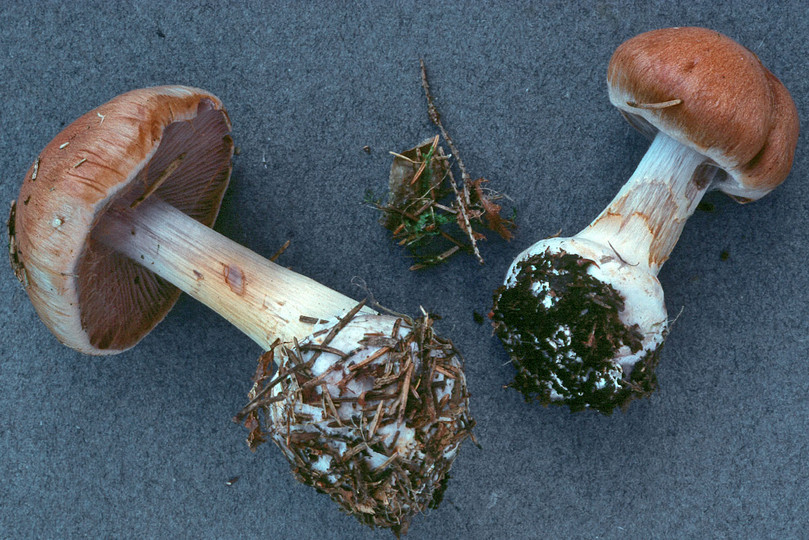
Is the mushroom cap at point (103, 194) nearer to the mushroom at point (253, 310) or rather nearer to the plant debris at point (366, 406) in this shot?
the mushroom at point (253, 310)

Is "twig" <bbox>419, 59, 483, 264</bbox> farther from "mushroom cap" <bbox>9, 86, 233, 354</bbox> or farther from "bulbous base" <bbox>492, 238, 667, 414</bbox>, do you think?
"mushroom cap" <bbox>9, 86, 233, 354</bbox>

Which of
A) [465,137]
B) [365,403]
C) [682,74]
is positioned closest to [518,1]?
[465,137]

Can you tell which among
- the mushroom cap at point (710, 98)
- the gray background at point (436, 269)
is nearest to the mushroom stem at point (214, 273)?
the gray background at point (436, 269)

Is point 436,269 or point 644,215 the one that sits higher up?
point 644,215

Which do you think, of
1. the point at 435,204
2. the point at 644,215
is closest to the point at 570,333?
the point at 644,215

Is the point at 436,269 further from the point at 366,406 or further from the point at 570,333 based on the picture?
the point at 366,406

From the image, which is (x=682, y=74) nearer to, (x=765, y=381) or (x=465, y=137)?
(x=465, y=137)
